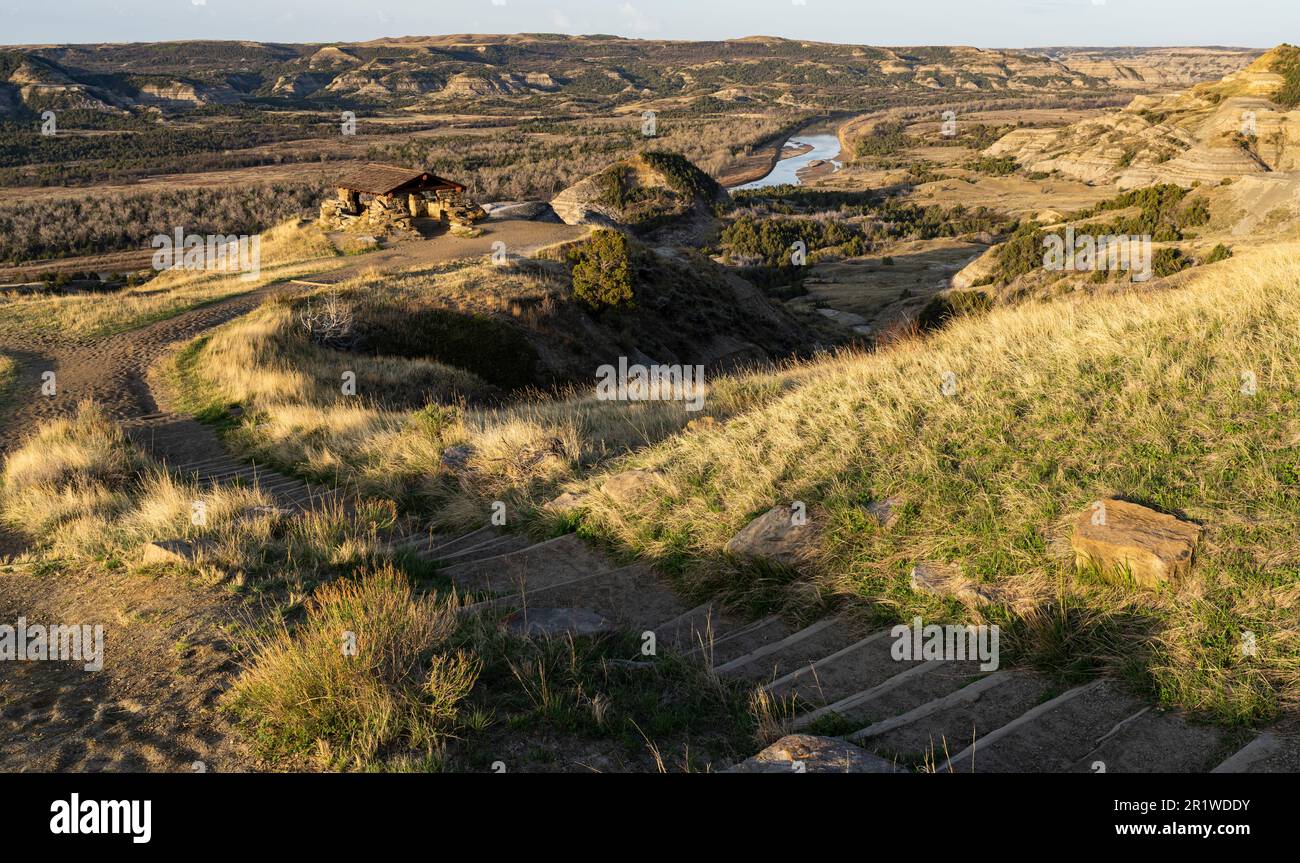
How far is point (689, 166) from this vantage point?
58875 mm

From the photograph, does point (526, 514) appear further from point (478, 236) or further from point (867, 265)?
point (867, 265)

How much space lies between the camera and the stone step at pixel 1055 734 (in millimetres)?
3867

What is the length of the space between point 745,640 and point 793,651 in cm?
43

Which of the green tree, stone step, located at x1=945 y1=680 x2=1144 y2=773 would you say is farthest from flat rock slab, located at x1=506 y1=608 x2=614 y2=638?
the green tree

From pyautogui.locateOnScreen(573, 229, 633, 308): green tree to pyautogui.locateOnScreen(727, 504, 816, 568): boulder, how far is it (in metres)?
A: 22.9

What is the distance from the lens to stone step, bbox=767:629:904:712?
4.78 meters

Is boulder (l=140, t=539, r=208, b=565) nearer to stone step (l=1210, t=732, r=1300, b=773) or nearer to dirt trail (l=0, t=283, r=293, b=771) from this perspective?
dirt trail (l=0, t=283, r=293, b=771)

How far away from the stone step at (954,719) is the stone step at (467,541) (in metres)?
5.13

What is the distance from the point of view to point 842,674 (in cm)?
503

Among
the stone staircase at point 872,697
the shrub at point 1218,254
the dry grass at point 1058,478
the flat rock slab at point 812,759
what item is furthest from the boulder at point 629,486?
the shrub at point 1218,254

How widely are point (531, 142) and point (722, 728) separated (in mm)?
104493

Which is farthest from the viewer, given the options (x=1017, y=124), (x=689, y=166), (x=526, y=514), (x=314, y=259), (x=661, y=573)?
(x=1017, y=124)

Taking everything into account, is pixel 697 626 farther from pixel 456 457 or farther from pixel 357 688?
pixel 456 457

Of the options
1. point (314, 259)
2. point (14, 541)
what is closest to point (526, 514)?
point (14, 541)
